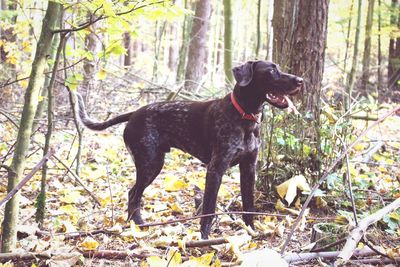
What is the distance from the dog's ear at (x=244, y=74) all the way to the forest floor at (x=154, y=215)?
1318 mm

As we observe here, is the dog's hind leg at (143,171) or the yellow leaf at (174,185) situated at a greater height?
the dog's hind leg at (143,171)

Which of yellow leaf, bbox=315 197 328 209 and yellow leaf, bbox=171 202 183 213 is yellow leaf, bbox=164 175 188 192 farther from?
yellow leaf, bbox=315 197 328 209

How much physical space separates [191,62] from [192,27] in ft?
3.48

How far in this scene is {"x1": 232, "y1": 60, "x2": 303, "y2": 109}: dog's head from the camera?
430 centimetres

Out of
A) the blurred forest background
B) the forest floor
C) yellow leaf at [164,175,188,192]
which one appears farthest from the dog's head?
yellow leaf at [164,175,188,192]

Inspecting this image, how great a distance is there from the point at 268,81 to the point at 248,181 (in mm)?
1065

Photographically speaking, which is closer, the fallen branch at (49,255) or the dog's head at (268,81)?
the fallen branch at (49,255)

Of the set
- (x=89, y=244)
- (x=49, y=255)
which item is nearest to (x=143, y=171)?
(x=89, y=244)

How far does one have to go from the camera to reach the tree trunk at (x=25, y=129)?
3.05 meters

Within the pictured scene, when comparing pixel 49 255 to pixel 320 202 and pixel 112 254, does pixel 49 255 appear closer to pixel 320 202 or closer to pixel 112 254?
pixel 112 254

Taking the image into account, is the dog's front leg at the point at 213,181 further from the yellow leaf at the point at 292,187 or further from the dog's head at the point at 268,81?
the yellow leaf at the point at 292,187

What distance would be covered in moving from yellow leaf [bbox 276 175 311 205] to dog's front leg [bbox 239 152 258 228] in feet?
1.34

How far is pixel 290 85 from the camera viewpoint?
4.28 m

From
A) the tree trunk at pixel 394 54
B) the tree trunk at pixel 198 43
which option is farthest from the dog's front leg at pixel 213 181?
the tree trunk at pixel 394 54
